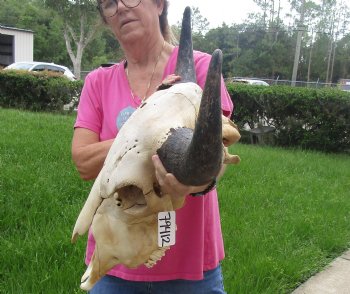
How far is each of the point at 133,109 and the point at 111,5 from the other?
39 centimetres

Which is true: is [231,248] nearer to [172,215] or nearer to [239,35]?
[172,215]

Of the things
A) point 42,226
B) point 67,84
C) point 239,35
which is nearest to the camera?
point 42,226

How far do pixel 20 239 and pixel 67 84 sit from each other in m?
8.84

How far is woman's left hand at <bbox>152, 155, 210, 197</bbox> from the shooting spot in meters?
1.17

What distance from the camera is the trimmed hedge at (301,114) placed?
383 inches

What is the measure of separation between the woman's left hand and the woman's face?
703mm

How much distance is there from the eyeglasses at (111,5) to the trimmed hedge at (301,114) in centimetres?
852

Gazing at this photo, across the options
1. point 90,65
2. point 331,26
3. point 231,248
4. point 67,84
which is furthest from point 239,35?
Answer: point 231,248

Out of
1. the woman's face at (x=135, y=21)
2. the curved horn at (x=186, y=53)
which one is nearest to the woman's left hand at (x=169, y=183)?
the curved horn at (x=186, y=53)

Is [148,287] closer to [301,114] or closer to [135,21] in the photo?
[135,21]

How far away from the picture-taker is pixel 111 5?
1763 millimetres

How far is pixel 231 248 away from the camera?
3.89m

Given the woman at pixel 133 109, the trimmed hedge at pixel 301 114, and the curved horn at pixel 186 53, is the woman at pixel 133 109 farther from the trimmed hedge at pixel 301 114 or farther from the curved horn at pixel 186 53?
the trimmed hedge at pixel 301 114

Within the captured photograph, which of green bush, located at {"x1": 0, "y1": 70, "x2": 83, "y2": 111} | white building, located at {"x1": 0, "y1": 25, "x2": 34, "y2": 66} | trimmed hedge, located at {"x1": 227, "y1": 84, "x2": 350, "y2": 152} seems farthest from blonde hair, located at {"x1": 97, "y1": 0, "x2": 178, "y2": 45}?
white building, located at {"x1": 0, "y1": 25, "x2": 34, "y2": 66}
